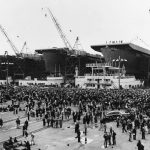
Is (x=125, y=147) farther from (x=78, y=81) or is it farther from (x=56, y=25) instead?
(x=56, y=25)

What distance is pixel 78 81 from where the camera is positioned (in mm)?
117250

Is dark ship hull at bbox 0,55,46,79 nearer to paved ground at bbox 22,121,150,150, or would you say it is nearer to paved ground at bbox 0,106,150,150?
paved ground at bbox 0,106,150,150

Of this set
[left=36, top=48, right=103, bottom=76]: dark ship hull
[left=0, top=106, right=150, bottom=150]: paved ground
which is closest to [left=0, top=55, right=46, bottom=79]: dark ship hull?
[left=36, top=48, right=103, bottom=76]: dark ship hull

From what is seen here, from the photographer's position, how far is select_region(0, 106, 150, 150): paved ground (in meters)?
23.4

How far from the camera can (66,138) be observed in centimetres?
2645

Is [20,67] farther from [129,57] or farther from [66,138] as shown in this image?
[66,138]

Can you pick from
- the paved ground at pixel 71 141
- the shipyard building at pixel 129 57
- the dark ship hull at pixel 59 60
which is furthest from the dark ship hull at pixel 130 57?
the paved ground at pixel 71 141

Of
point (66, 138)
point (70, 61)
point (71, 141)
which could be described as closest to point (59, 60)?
point (70, 61)

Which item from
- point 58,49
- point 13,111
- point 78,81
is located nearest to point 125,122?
point 13,111

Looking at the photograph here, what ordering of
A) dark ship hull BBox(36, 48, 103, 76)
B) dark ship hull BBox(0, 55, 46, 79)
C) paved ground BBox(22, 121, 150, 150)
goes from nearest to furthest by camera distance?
paved ground BBox(22, 121, 150, 150) → dark ship hull BBox(36, 48, 103, 76) → dark ship hull BBox(0, 55, 46, 79)

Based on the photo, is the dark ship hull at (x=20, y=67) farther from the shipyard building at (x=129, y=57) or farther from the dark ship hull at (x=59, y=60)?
the shipyard building at (x=129, y=57)

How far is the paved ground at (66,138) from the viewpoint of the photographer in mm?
23375

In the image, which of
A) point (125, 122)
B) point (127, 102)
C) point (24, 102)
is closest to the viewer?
point (125, 122)

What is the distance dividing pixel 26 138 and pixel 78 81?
9126cm
